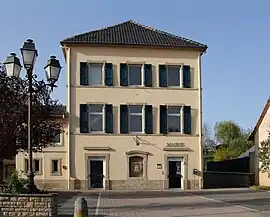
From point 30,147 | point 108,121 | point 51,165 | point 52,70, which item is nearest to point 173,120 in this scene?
point 108,121

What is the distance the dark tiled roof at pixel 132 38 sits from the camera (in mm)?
42344

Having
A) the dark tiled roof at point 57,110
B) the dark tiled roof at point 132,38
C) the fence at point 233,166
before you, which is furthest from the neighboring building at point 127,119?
the fence at point 233,166

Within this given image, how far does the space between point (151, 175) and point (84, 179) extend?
5145mm

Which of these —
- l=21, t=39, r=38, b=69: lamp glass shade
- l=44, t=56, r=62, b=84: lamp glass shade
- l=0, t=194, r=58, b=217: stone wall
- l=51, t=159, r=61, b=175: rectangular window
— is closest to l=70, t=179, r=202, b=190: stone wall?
l=51, t=159, r=61, b=175: rectangular window

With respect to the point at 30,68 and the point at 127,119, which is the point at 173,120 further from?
the point at 30,68

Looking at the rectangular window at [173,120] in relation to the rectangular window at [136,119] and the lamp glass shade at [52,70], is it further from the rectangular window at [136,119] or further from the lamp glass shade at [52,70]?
the lamp glass shade at [52,70]

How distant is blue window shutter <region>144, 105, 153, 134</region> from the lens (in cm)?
4181

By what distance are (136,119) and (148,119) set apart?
96cm

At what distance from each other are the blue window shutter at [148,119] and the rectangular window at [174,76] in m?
2.64

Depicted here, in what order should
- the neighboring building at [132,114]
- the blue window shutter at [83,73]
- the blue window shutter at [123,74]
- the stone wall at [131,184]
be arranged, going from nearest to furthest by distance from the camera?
the stone wall at [131,184]
the neighboring building at [132,114]
the blue window shutter at [83,73]
the blue window shutter at [123,74]

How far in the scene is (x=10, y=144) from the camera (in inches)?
925

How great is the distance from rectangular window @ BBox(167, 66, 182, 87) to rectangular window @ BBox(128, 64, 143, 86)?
7.33 feet

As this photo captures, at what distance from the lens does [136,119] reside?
4216 centimetres

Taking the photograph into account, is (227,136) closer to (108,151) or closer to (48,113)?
(108,151)
